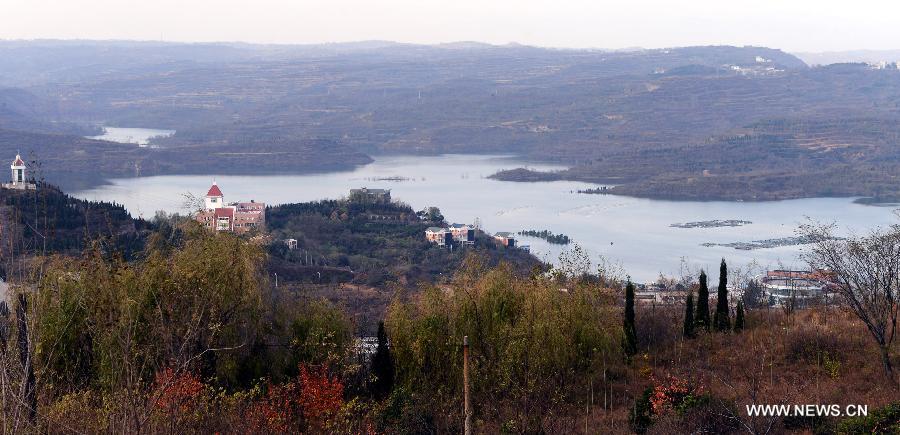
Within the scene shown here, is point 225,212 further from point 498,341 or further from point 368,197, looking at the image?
point 498,341

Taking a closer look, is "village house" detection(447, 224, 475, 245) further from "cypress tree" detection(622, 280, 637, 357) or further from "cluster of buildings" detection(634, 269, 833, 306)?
"cypress tree" detection(622, 280, 637, 357)

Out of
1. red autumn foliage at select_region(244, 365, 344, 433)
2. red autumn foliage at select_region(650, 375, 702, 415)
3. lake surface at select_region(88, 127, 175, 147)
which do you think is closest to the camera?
red autumn foliage at select_region(244, 365, 344, 433)

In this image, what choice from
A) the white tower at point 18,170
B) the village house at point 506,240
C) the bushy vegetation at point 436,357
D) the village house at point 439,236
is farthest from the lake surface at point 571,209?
the bushy vegetation at point 436,357

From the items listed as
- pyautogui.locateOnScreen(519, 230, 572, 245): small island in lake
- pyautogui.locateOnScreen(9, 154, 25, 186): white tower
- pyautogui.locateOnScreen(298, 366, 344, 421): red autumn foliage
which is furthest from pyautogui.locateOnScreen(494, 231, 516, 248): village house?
pyautogui.locateOnScreen(298, 366, 344, 421): red autumn foliage

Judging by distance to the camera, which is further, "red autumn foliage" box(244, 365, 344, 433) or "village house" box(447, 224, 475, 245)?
"village house" box(447, 224, 475, 245)

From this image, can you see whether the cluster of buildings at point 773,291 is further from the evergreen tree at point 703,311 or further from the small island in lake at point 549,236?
the small island in lake at point 549,236

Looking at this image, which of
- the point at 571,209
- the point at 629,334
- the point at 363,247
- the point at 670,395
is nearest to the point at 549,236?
the point at 363,247
